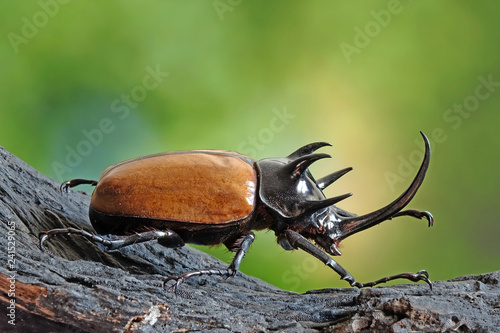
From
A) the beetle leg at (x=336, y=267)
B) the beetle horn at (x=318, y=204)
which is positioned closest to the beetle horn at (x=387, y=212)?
the beetle horn at (x=318, y=204)

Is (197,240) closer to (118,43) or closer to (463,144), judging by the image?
(118,43)

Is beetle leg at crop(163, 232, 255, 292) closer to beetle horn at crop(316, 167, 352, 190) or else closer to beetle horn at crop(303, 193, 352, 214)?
A: beetle horn at crop(303, 193, 352, 214)

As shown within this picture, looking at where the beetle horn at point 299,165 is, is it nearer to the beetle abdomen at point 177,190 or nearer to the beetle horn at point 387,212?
the beetle abdomen at point 177,190

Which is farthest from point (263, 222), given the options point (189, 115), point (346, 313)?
point (189, 115)

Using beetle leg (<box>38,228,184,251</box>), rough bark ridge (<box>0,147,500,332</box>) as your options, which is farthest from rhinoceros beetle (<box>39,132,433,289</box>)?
rough bark ridge (<box>0,147,500,332</box>)

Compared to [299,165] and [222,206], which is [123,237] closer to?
[222,206]

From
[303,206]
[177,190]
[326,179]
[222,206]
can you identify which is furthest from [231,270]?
[326,179]
